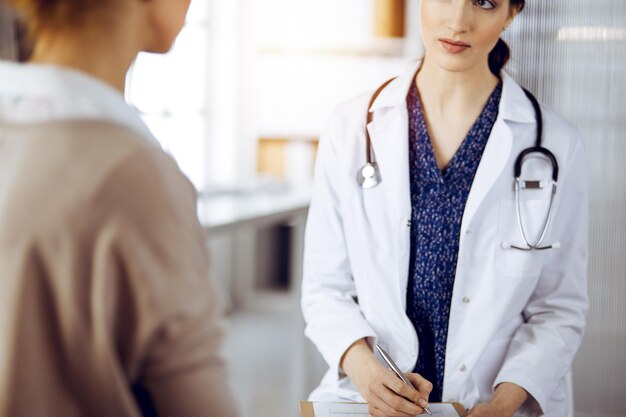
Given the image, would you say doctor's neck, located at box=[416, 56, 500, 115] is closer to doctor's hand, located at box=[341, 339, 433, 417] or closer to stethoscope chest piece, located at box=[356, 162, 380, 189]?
stethoscope chest piece, located at box=[356, 162, 380, 189]

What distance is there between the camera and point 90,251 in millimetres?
608

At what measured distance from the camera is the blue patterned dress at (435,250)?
4.24 ft

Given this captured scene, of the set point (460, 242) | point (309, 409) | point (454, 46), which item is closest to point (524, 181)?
point (460, 242)

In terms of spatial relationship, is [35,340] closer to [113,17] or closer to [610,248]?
[113,17]

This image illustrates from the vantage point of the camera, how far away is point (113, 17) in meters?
0.68

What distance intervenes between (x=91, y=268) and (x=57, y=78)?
6.9 inches

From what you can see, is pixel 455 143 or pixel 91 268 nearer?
pixel 91 268

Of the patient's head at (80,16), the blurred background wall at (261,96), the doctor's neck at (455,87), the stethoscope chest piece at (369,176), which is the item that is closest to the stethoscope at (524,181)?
the stethoscope chest piece at (369,176)

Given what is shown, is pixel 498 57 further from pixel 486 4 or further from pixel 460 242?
pixel 460 242

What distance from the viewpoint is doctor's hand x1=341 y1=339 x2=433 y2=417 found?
1.12 metres

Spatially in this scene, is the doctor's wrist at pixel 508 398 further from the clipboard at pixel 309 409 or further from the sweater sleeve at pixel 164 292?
the sweater sleeve at pixel 164 292

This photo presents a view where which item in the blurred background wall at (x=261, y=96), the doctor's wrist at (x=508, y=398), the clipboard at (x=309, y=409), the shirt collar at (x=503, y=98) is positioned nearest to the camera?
the clipboard at (x=309, y=409)

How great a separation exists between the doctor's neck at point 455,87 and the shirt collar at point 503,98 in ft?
0.11

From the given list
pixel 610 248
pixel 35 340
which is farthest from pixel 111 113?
pixel 610 248
